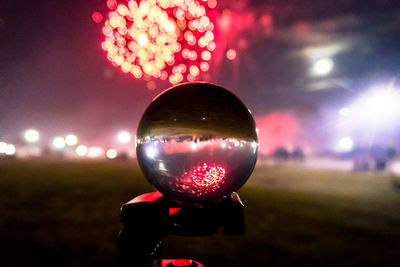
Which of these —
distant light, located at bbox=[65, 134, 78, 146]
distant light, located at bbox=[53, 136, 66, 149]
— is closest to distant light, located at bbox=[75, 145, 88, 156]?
distant light, located at bbox=[65, 134, 78, 146]

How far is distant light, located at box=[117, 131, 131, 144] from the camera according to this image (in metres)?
58.3

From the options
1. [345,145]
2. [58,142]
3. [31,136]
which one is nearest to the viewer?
[345,145]

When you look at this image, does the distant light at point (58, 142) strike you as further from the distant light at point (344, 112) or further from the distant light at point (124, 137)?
the distant light at point (344, 112)

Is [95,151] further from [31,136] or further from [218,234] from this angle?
[218,234]

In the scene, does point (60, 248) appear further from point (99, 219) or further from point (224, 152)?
point (224, 152)

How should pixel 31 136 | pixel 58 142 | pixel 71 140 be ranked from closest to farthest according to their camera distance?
pixel 31 136
pixel 58 142
pixel 71 140

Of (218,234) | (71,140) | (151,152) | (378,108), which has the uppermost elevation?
(378,108)

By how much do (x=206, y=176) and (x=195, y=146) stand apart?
138 millimetres

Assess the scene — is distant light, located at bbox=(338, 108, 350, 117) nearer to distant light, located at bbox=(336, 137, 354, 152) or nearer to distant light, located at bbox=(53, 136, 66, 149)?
distant light, located at bbox=(336, 137, 354, 152)

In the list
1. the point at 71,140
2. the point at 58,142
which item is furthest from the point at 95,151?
the point at 58,142

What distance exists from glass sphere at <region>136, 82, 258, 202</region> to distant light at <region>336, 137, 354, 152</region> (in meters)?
40.8

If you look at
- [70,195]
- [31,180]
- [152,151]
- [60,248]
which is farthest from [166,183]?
[31,180]

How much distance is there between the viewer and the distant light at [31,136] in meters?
46.4

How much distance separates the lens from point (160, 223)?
1.28m
